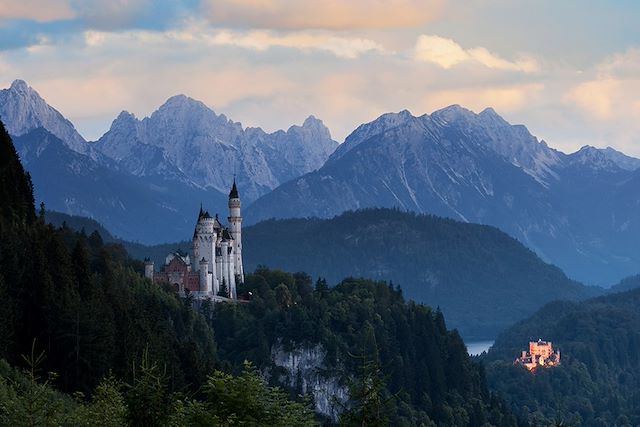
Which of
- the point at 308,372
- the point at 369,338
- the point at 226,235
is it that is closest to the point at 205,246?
the point at 226,235

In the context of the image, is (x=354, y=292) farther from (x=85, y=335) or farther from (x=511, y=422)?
(x=85, y=335)

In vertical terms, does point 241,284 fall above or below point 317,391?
above

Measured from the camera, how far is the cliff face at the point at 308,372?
556 feet

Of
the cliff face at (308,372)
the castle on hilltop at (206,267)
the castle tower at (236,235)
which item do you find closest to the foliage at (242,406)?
the cliff face at (308,372)

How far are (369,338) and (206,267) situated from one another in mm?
18065

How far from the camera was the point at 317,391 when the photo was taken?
168875 mm

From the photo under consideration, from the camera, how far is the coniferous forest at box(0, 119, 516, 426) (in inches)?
2372

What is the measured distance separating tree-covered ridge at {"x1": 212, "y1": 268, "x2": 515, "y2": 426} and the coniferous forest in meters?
0.18

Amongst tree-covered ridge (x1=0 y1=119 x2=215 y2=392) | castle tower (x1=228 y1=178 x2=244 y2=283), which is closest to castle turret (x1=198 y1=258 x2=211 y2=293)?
castle tower (x1=228 y1=178 x2=244 y2=283)

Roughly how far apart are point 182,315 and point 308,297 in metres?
26.0

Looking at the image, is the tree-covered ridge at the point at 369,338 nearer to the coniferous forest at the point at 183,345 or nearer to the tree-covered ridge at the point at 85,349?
the coniferous forest at the point at 183,345

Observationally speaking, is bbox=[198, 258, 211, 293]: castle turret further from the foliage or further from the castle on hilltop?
the foliage

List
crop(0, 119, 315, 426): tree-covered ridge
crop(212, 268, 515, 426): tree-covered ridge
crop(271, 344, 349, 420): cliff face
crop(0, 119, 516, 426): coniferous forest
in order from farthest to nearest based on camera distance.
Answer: crop(271, 344, 349, 420): cliff face < crop(212, 268, 515, 426): tree-covered ridge < crop(0, 119, 516, 426): coniferous forest < crop(0, 119, 315, 426): tree-covered ridge

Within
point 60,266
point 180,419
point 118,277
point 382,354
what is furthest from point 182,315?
point 180,419
